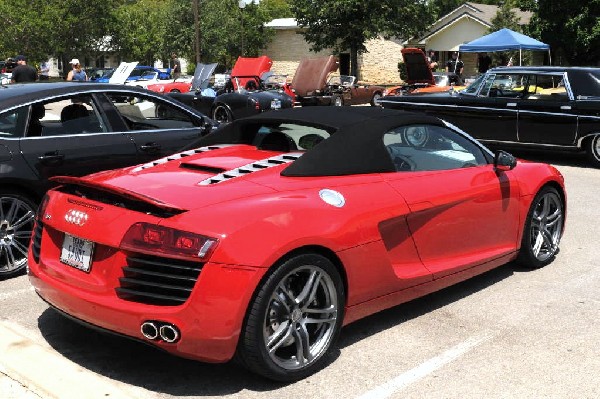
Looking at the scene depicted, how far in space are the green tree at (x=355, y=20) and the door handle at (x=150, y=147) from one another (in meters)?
33.7

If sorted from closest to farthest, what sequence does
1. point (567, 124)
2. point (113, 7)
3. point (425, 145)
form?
point (425, 145) < point (567, 124) < point (113, 7)

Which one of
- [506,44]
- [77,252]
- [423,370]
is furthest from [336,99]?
[77,252]

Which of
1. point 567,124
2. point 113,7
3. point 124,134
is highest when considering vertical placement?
point 113,7

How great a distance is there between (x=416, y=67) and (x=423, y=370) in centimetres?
1826

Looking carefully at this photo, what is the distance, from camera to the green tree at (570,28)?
102 feet

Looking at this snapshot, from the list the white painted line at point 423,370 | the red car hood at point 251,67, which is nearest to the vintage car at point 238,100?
the red car hood at point 251,67

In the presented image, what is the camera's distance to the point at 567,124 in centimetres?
1130

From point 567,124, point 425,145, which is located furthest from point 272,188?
point 567,124

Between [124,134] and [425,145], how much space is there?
279 centimetres

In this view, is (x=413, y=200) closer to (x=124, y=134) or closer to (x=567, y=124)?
(x=124, y=134)

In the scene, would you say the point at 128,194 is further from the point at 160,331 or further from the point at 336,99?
the point at 336,99

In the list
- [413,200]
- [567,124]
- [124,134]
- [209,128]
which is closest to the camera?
[413,200]

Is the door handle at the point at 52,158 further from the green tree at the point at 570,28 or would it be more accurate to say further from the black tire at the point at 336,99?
the green tree at the point at 570,28

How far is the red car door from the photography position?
176 inches
